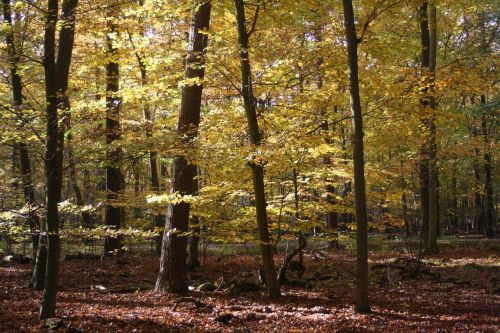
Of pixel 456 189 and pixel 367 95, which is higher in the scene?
pixel 367 95

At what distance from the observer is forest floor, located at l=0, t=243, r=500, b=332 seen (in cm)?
771

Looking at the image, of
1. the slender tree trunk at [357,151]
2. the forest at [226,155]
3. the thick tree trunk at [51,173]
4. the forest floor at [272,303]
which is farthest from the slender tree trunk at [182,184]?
the slender tree trunk at [357,151]

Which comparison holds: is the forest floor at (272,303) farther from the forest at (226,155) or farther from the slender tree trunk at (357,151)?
the slender tree trunk at (357,151)

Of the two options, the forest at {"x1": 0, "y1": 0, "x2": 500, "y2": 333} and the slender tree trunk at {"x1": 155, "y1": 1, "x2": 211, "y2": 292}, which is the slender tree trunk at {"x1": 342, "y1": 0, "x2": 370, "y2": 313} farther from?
the slender tree trunk at {"x1": 155, "y1": 1, "x2": 211, "y2": 292}

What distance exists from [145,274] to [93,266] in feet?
8.10

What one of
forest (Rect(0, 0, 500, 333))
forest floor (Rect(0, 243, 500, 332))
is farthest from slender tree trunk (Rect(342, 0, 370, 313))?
forest floor (Rect(0, 243, 500, 332))

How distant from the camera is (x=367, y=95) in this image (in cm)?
1202

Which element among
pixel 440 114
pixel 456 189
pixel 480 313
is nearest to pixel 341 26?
pixel 440 114

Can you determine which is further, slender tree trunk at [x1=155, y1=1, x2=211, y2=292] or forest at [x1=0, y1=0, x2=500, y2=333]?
slender tree trunk at [x1=155, y1=1, x2=211, y2=292]

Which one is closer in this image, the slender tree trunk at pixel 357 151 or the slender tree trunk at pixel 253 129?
the slender tree trunk at pixel 357 151

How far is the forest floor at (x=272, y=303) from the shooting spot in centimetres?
771

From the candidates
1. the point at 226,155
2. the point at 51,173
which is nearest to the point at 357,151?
the point at 226,155

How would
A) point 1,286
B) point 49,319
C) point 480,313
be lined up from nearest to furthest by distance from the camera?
point 49,319 → point 480,313 → point 1,286

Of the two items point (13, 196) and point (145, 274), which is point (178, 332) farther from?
point (13, 196)
